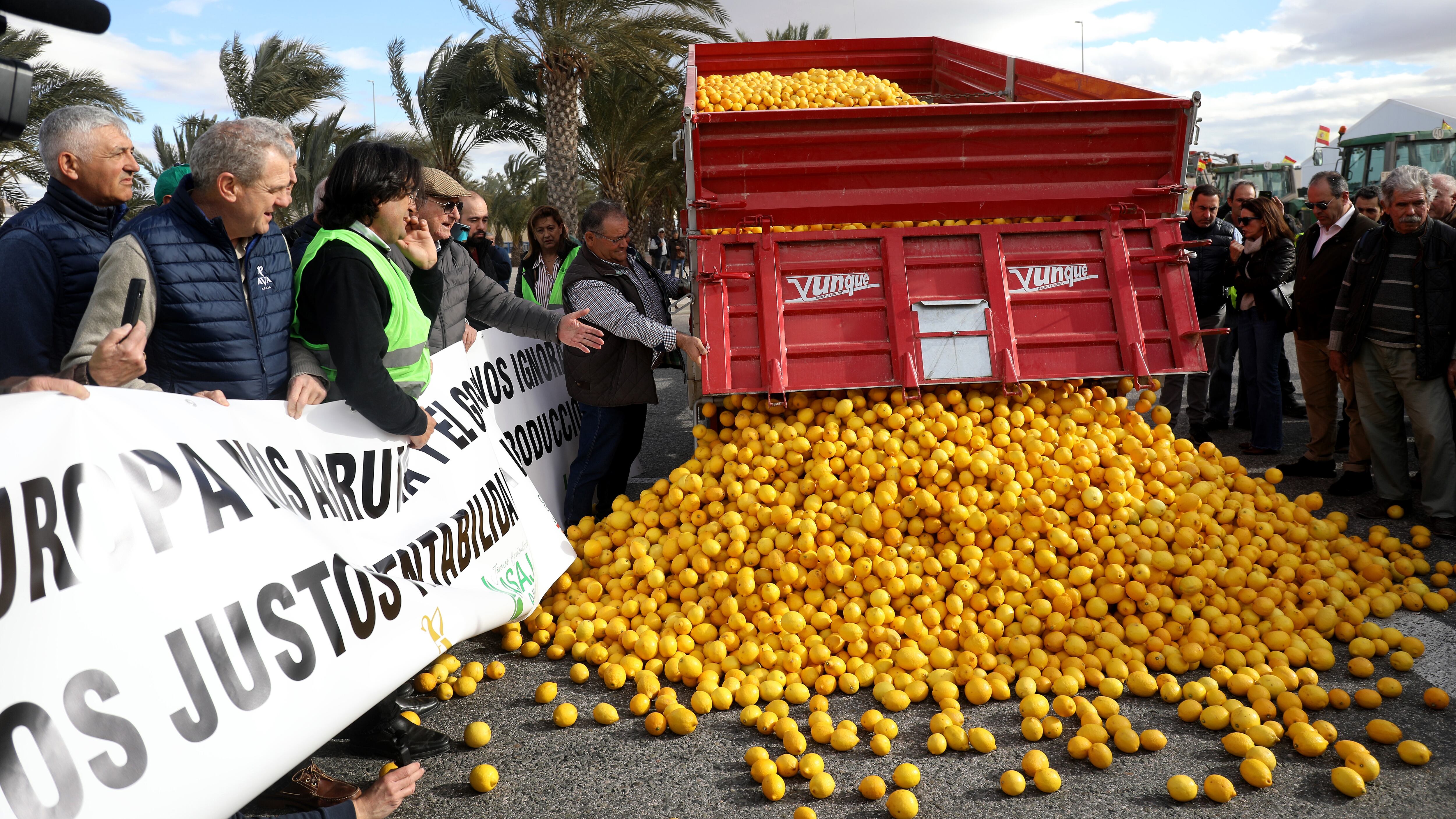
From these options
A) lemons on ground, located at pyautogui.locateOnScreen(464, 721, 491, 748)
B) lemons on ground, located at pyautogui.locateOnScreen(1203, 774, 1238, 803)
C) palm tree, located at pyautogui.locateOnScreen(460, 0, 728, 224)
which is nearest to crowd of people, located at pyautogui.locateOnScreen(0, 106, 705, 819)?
lemons on ground, located at pyautogui.locateOnScreen(464, 721, 491, 748)

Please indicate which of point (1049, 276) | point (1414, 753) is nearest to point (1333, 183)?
point (1049, 276)

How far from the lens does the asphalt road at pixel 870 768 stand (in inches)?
115

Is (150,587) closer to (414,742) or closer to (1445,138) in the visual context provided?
(414,742)

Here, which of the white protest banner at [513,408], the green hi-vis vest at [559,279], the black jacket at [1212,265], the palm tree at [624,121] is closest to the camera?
the white protest banner at [513,408]

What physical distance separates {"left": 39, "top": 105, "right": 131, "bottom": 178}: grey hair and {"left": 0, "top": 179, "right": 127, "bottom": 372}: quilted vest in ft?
0.33

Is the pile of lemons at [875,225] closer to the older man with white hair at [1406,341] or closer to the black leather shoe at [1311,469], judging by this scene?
the older man with white hair at [1406,341]

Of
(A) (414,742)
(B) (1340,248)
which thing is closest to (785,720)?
(A) (414,742)

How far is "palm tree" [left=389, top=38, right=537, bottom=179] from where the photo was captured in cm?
1861

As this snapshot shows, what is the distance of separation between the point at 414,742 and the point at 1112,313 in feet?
12.9

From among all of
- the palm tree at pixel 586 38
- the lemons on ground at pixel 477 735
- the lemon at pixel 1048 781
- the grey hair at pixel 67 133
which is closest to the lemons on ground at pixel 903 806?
the lemon at pixel 1048 781

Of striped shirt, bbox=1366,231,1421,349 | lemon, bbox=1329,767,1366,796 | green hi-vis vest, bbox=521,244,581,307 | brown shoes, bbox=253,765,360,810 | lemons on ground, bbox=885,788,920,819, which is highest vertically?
green hi-vis vest, bbox=521,244,581,307

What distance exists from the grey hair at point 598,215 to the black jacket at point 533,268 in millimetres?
1295

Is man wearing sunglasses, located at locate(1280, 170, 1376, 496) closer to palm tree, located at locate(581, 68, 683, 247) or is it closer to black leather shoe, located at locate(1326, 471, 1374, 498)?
black leather shoe, located at locate(1326, 471, 1374, 498)

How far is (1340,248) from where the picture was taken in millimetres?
6004
